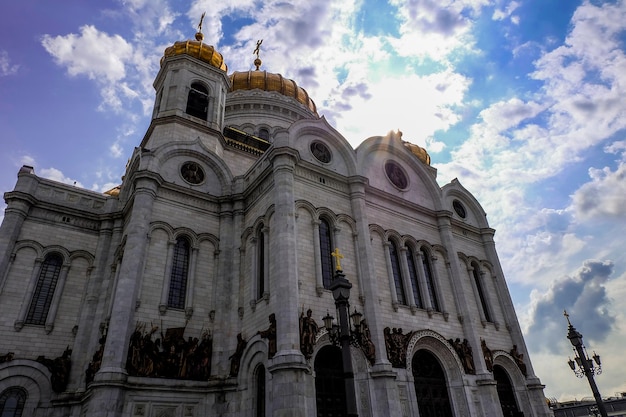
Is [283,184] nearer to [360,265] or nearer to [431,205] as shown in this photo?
[360,265]

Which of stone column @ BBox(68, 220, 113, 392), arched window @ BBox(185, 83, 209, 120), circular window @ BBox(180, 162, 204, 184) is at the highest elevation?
arched window @ BBox(185, 83, 209, 120)

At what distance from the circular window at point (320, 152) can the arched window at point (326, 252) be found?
3.46m

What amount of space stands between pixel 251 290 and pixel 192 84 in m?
14.9

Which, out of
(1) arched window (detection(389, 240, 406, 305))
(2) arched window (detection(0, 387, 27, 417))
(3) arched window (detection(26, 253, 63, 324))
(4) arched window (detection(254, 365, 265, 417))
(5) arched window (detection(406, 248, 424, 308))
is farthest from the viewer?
(5) arched window (detection(406, 248, 424, 308))

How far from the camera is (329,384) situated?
1506 centimetres

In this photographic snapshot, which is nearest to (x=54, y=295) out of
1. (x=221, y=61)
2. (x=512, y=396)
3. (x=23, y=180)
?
(x=23, y=180)

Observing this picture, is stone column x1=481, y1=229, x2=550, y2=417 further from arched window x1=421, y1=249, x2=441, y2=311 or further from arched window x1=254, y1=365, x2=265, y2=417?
arched window x1=254, y1=365, x2=265, y2=417

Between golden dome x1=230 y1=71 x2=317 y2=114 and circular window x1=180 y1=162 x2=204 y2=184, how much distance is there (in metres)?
15.2

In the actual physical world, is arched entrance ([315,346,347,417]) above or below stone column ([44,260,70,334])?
below

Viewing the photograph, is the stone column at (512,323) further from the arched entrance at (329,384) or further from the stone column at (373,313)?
the arched entrance at (329,384)

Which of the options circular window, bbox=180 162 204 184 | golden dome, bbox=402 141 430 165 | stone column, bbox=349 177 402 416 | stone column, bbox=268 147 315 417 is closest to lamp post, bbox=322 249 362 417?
stone column, bbox=268 147 315 417

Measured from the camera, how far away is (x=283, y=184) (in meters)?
17.5

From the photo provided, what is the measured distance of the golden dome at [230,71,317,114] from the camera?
3478cm

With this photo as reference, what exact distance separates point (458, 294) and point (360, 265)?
632cm
